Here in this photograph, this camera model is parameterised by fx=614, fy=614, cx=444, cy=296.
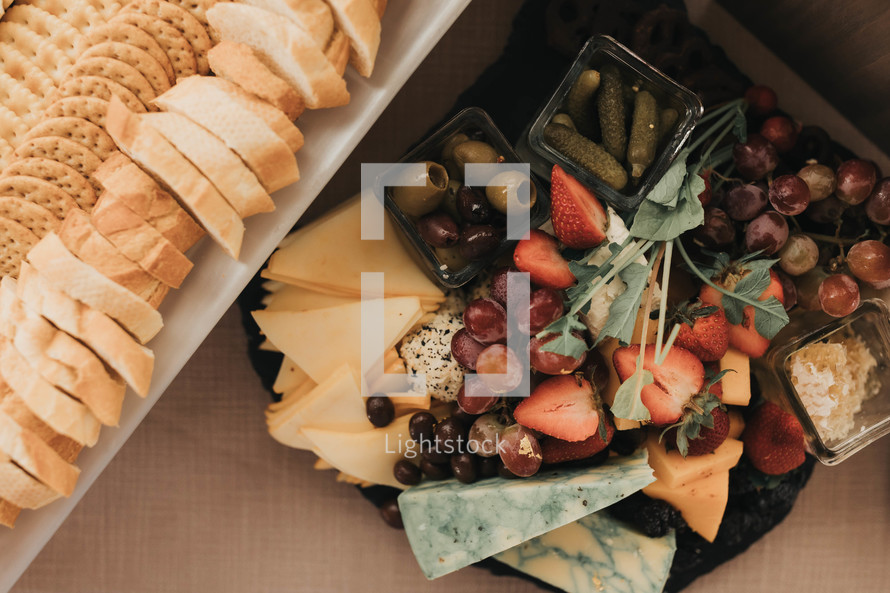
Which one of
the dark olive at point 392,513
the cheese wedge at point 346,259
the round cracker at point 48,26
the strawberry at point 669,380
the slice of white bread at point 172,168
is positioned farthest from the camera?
the dark olive at point 392,513

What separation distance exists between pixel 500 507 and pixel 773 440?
17.7 inches

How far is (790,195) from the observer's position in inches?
35.5

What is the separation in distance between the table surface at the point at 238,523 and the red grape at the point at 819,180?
21.7 inches

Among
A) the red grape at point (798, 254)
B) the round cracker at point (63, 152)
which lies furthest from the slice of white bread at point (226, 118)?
the red grape at point (798, 254)

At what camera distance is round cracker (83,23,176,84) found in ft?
2.32

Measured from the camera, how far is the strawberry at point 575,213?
2.73 feet

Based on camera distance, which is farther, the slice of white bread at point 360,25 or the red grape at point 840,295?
the red grape at point 840,295

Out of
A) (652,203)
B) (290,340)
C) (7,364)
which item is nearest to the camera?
(7,364)

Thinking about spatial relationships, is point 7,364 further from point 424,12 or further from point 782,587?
point 782,587

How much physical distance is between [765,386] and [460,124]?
0.67 m

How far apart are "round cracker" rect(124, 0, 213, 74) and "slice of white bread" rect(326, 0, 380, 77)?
17 cm

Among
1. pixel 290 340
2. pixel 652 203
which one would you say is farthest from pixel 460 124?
pixel 290 340

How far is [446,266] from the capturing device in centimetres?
93

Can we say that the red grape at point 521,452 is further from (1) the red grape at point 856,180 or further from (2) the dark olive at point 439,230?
(1) the red grape at point 856,180
